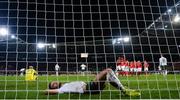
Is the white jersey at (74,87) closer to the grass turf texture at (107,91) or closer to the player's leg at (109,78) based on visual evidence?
the grass turf texture at (107,91)

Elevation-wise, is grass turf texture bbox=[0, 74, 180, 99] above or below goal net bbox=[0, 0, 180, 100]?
below

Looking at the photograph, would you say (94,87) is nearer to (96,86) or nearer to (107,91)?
(96,86)

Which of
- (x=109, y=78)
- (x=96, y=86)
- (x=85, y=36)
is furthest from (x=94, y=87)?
(x=85, y=36)

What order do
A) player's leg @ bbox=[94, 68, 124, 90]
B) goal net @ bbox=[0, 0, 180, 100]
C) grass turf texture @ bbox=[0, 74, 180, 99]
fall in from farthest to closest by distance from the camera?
goal net @ bbox=[0, 0, 180, 100] < grass turf texture @ bbox=[0, 74, 180, 99] < player's leg @ bbox=[94, 68, 124, 90]

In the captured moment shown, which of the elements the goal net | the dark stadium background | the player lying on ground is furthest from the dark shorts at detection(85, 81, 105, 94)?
the dark stadium background

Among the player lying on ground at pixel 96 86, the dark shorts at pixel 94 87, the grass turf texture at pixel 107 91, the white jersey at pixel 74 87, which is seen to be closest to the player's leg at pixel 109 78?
the player lying on ground at pixel 96 86

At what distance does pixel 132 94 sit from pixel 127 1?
659 centimetres

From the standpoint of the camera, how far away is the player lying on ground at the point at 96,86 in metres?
8.22

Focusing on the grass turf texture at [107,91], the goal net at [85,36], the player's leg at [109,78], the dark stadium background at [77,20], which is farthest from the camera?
the dark stadium background at [77,20]

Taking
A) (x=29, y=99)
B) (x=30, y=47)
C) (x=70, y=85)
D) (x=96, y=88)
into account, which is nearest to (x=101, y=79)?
(x=96, y=88)

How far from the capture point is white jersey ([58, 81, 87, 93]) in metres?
8.67

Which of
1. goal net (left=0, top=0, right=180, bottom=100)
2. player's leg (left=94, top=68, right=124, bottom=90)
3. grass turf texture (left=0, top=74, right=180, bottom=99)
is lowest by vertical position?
grass turf texture (left=0, top=74, right=180, bottom=99)

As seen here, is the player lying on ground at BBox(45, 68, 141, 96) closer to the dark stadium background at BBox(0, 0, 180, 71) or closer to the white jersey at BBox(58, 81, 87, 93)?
the white jersey at BBox(58, 81, 87, 93)

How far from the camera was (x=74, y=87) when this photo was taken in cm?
875
